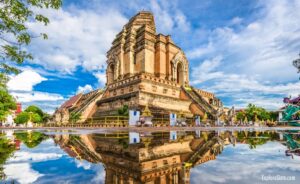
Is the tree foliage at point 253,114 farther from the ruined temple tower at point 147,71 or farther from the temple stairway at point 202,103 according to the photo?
the temple stairway at point 202,103

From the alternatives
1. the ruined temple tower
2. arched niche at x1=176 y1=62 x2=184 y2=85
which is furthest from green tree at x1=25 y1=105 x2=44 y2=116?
arched niche at x1=176 y1=62 x2=184 y2=85

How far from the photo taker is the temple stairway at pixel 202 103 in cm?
2373

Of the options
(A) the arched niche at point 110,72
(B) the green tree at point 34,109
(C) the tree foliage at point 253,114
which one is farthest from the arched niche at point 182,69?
(B) the green tree at point 34,109

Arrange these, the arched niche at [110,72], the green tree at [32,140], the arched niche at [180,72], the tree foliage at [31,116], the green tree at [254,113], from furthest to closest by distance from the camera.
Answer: the tree foliage at [31,116] < the green tree at [254,113] < the arched niche at [110,72] < the arched niche at [180,72] < the green tree at [32,140]

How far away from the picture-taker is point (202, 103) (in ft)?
88.1

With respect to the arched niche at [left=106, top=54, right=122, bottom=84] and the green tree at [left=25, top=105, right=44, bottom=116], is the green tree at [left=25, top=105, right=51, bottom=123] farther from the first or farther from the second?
the arched niche at [left=106, top=54, right=122, bottom=84]

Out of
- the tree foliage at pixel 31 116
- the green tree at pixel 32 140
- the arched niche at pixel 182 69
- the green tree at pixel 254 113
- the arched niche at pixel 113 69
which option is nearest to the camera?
the green tree at pixel 32 140

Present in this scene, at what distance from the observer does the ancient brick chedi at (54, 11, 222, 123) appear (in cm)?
2375

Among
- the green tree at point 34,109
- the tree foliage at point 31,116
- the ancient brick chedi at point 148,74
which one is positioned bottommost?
the tree foliage at point 31,116

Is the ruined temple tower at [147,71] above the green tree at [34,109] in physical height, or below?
above

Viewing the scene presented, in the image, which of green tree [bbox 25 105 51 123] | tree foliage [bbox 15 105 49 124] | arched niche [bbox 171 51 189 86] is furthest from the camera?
green tree [bbox 25 105 51 123]

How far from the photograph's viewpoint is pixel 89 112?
27.5 m

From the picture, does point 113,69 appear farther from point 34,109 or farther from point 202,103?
point 34,109

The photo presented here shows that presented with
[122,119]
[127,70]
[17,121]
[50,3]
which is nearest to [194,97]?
[127,70]
